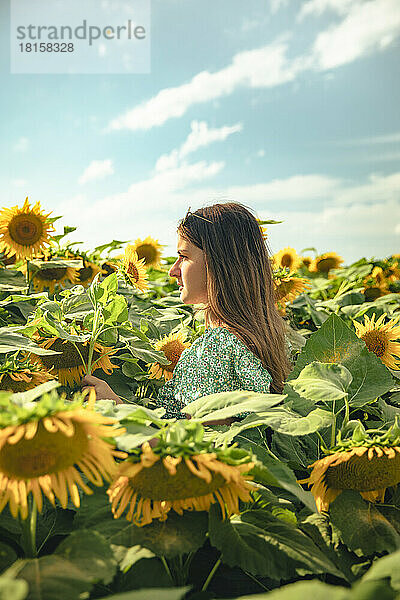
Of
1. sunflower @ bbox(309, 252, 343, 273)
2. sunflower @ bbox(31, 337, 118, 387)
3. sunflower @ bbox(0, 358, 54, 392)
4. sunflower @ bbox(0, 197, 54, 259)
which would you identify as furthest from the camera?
sunflower @ bbox(309, 252, 343, 273)

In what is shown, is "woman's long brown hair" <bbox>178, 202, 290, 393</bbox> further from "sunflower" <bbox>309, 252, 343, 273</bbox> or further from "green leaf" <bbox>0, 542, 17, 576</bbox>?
"sunflower" <bbox>309, 252, 343, 273</bbox>

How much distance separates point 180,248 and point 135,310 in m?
0.38

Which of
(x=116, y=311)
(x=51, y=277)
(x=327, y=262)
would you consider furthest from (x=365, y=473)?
(x=327, y=262)

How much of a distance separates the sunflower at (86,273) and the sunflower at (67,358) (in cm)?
93

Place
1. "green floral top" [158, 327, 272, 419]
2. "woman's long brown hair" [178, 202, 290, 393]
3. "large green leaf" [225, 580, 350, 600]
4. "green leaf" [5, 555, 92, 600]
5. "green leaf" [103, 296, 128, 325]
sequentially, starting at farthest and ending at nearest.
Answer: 1. "woman's long brown hair" [178, 202, 290, 393]
2. "green floral top" [158, 327, 272, 419]
3. "green leaf" [103, 296, 128, 325]
4. "green leaf" [5, 555, 92, 600]
5. "large green leaf" [225, 580, 350, 600]

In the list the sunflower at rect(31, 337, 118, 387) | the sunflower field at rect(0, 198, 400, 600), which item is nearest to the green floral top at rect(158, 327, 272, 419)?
the sunflower at rect(31, 337, 118, 387)

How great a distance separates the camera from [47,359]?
1.58 meters

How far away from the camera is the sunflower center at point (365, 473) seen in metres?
0.90

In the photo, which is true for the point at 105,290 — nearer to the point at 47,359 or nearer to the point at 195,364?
the point at 47,359

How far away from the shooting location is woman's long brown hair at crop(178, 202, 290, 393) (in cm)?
194

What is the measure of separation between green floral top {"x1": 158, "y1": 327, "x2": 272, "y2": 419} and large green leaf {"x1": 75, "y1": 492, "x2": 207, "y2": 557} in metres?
0.97

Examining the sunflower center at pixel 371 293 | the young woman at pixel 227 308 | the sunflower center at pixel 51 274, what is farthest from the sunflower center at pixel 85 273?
the sunflower center at pixel 371 293

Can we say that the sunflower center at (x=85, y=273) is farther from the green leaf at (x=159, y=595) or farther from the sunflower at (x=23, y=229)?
the green leaf at (x=159, y=595)

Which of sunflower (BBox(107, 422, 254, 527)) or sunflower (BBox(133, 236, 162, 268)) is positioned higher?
sunflower (BBox(133, 236, 162, 268))
